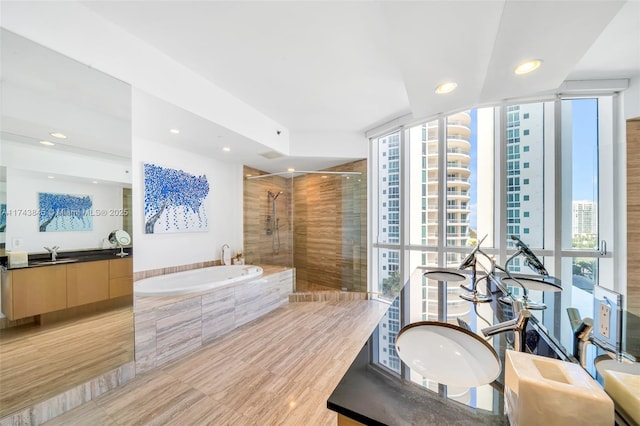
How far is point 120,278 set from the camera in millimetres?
2008

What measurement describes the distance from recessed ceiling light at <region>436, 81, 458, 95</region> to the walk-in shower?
1.99 meters

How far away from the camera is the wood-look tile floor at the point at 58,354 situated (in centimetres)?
150

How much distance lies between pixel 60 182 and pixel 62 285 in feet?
2.60

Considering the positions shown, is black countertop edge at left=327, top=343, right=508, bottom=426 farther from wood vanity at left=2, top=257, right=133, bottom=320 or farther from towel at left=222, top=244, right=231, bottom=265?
towel at left=222, top=244, right=231, bottom=265

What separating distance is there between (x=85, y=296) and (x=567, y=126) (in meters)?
5.19

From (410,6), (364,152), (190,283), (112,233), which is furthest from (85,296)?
(364,152)

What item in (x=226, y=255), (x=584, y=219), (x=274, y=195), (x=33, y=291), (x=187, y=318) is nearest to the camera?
(x=33, y=291)

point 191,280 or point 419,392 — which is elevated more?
point 419,392

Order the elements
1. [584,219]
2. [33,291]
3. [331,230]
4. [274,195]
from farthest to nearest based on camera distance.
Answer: [274,195], [331,230], [584,219], [33,291]

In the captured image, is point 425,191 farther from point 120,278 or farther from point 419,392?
point 120,278

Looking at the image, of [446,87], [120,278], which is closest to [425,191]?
[446,87]

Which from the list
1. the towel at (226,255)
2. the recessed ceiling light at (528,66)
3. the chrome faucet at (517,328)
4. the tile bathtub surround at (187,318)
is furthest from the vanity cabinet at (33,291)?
the recessed ceiling light at (528,66)

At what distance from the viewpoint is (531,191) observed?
9.20ft

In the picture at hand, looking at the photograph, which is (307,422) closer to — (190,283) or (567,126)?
(190,283)
